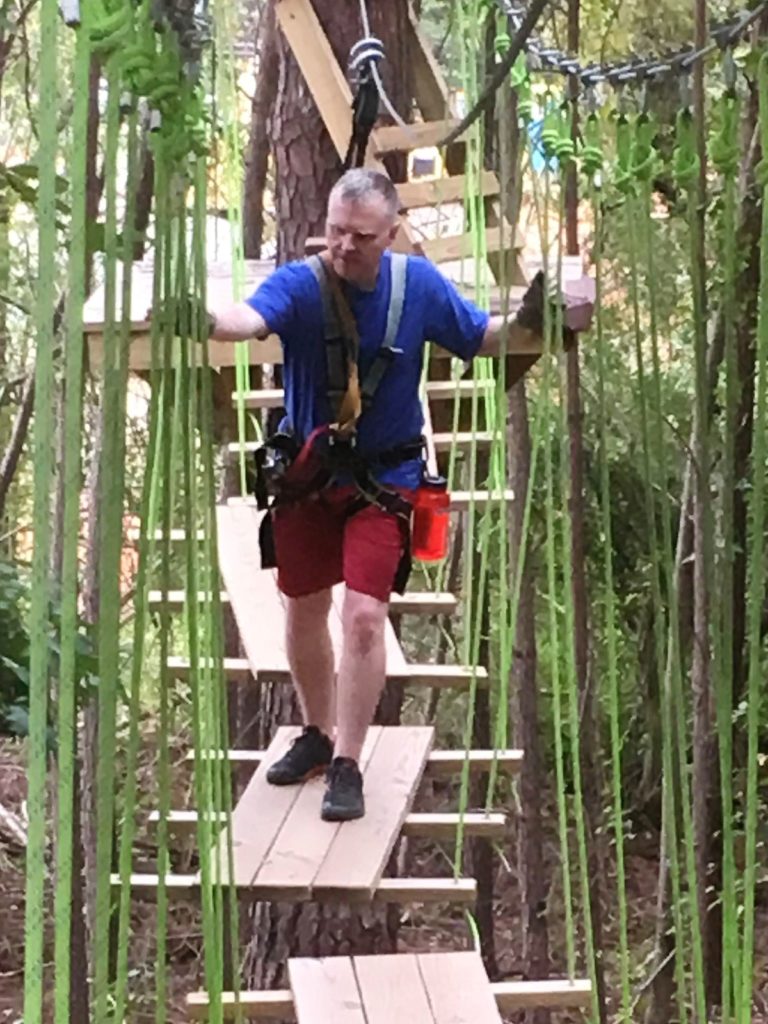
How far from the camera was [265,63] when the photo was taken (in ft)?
13.5

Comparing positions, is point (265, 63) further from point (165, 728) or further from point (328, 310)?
point (165, 728)

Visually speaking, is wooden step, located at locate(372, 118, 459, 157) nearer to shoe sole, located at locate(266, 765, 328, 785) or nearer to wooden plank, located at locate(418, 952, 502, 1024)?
shoe sole, located at locate(266, 765, 328, 785)

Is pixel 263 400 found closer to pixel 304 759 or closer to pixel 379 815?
pixel 304 759

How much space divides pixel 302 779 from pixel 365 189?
0.81 metres

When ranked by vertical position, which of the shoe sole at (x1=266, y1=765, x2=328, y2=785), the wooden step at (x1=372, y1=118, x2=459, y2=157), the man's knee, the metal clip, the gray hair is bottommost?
the shoe sole at (x1=266, y1=765, x2=328, y2=785)

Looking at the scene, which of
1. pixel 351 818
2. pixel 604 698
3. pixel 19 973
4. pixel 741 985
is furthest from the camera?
pixel 604 698

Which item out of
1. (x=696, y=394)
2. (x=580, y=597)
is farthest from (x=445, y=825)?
(x=580, y=597)

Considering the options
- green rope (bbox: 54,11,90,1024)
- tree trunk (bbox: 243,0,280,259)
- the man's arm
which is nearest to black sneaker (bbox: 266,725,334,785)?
the man's arm

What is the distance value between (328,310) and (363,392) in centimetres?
12

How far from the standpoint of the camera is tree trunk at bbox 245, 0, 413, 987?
126 inches

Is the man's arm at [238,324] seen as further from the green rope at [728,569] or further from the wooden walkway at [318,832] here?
the green rope at [728,569]

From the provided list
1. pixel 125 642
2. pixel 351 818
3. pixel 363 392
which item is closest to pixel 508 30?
pixel 363 392

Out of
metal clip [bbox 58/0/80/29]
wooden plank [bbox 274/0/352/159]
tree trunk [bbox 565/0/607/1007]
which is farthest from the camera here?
tree trunk [bbox 565/0/607/1007]

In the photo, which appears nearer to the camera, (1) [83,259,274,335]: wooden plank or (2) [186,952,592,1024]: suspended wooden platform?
(2) [186,952,592,1024]: suspended wooden platform
